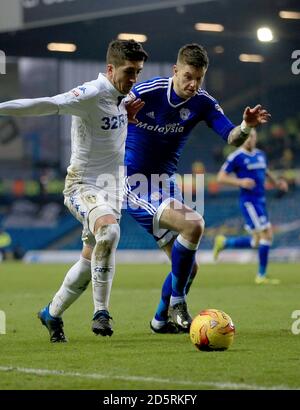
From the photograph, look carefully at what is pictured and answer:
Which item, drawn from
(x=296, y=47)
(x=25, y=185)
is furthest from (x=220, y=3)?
(x=25, y=185)

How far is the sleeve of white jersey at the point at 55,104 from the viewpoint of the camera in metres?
6.67

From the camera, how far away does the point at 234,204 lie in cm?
3072

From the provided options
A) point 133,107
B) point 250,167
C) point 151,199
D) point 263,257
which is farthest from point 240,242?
point 133,107

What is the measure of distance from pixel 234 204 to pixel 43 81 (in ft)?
35.8

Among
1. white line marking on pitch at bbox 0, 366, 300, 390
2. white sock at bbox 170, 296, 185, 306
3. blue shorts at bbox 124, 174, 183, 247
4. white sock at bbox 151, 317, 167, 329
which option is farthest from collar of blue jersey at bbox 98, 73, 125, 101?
white line marking on pitch at bbox 0, 366, 300, 390

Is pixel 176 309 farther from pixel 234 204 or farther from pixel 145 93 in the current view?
pixel 234 204

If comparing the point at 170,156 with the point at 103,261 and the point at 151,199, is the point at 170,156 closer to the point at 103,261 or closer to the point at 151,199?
the point at 151,199

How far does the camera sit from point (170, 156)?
8.55m

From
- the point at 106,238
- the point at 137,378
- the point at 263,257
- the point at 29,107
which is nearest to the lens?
the point at 137,378

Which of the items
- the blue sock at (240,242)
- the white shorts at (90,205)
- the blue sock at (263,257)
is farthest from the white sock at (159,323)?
the blue sock at (240,242)

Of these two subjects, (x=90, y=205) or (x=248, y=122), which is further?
(x=248, y=122)

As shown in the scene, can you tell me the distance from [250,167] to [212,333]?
378 inches

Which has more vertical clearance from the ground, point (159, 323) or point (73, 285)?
point (73, 285)

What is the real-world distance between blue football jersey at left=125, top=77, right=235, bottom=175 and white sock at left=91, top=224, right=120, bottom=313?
141 centimetres
